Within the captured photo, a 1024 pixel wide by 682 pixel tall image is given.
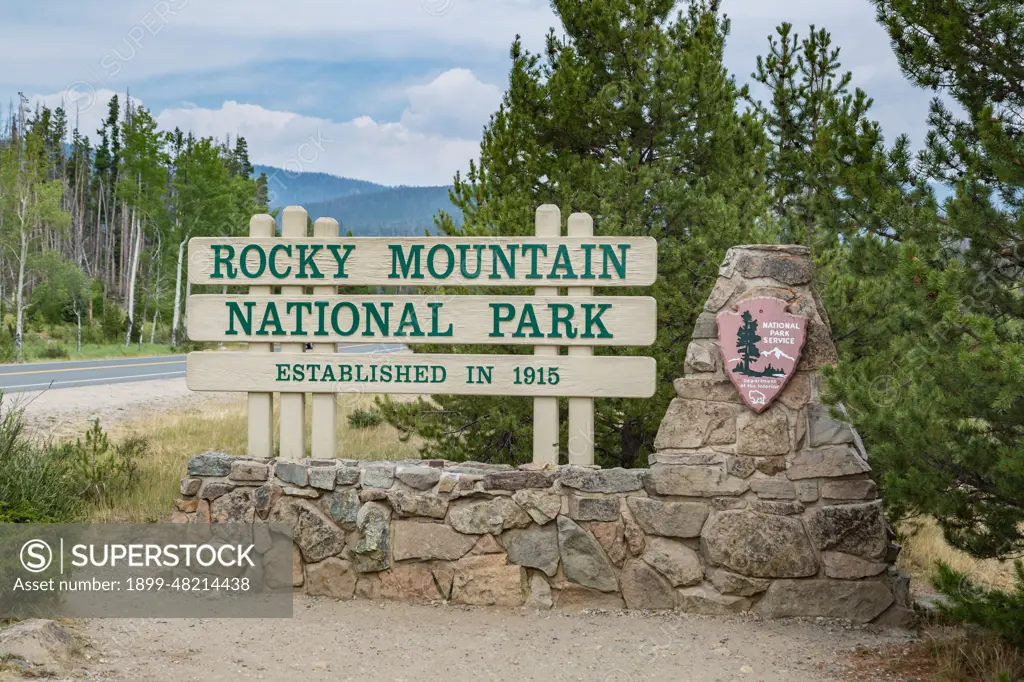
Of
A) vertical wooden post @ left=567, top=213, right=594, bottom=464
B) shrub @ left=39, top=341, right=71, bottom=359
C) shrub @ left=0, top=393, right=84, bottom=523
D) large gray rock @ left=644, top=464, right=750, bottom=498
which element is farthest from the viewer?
shrub @ left=39, top=341, right=71, bottom=359

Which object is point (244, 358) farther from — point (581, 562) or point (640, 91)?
point (640, 91)

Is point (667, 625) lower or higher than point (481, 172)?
lower

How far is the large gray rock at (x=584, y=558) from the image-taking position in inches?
253

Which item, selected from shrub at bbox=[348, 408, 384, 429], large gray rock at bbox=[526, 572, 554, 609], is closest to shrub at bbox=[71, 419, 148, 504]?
large gray rock at bbox=[526, 572, 554, 609]

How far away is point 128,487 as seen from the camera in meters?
8.77

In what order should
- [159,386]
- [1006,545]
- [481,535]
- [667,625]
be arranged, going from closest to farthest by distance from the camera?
1. [1006,545]
2. [667,625]
3. [481,535]
4. [159,386]

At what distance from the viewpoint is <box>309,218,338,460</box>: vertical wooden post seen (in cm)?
702

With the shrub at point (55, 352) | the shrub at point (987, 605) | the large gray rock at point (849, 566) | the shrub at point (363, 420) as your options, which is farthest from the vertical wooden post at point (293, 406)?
the shrub at point (55, 352)

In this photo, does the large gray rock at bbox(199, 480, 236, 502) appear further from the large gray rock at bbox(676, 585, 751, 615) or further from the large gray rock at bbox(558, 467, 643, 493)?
the large gray rock at bbox(676, 585, 751, 615)

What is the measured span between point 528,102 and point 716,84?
1831 mm

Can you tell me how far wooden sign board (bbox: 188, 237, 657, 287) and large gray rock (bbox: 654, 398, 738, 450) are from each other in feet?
3.20

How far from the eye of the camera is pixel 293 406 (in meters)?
7.11

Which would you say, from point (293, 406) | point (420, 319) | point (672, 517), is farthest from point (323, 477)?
point (672, 517)

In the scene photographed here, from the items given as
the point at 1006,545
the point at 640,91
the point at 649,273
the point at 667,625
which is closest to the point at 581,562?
the point at 667,625
